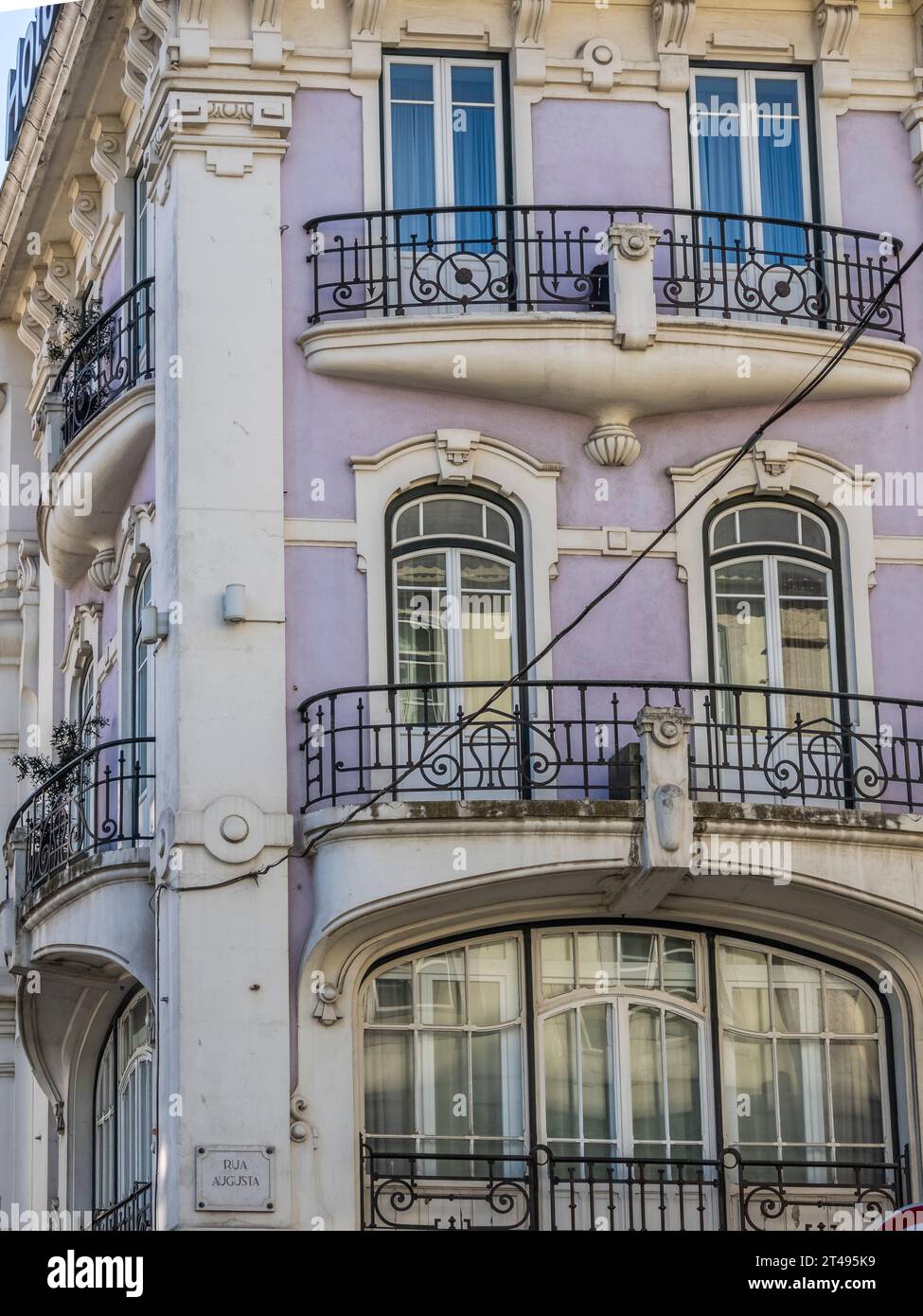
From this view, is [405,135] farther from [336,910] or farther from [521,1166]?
[521,1166]

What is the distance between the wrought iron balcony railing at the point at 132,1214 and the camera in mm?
23672

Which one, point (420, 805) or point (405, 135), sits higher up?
point (405, 135)

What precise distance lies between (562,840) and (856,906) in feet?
7.71

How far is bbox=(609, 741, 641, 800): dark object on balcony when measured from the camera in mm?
23047

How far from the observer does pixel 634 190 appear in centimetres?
2538

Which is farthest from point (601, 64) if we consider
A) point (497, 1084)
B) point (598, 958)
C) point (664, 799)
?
point (497, 1084)

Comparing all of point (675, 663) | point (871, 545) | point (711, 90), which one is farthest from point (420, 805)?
point (711, 90)

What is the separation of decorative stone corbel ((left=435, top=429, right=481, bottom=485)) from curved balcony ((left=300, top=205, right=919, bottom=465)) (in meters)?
0.39

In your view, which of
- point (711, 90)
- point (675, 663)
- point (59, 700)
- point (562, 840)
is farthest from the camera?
point (59, 700)

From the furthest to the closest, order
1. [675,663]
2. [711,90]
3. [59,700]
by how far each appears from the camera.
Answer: [59,700]
[711,90]
[675,663]

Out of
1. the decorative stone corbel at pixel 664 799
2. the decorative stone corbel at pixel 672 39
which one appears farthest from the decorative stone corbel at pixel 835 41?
the decorative stone corbel at pixel 664 799

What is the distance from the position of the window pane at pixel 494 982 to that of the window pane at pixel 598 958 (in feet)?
1.66

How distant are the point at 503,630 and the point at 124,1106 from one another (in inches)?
211

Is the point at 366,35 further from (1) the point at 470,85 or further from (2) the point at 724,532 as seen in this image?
(2) the point at 724,532
